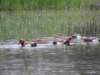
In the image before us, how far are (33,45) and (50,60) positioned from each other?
4.75 m

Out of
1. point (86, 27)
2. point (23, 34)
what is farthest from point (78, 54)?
point (86, 27)

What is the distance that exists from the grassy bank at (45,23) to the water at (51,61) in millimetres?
4721

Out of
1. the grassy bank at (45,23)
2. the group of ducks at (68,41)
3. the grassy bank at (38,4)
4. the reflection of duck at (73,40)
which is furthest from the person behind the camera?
the grassy bank at (38,4)

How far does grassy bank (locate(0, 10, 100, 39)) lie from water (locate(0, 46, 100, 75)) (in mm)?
4721

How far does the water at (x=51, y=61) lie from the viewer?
16188 mm

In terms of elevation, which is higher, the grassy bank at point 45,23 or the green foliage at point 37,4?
the green foliage at point 37,4

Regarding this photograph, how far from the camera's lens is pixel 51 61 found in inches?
733

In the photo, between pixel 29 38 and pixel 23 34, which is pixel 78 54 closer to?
pixel 29 38

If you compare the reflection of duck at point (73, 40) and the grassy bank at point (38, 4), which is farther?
the grassy bank at point (38, 4)

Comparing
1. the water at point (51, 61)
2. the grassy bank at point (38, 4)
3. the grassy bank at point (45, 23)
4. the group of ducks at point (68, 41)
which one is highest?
the grassy bank at point (38, 4)

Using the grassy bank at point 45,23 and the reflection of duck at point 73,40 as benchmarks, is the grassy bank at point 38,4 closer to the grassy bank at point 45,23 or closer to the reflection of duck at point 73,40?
the grassy bank at point 45,23

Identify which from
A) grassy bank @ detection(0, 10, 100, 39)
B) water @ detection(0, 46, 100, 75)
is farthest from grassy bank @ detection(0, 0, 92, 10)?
water @ detection(0, 46, 100, 75)

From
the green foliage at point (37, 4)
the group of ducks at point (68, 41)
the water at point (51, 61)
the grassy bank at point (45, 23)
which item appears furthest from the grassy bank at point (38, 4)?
the water at point (51, 61)

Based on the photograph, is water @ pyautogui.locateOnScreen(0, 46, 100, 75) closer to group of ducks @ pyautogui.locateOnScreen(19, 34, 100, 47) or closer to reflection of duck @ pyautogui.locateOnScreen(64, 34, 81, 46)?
reflection of duck @ pyautogui.locateOnScreen(64, 34, 81, 46)
